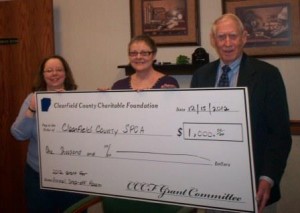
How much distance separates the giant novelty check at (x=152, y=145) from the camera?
145 centimetres

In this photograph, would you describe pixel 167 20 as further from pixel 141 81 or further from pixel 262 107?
pixel 262 107

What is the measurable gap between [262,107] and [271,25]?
4.12ft

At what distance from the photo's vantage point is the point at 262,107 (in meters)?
1.51

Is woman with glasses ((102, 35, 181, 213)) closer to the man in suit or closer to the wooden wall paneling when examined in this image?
the man in suit

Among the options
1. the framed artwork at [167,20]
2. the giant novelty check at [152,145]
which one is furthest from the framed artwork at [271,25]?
the giant novelty check at [152,145]

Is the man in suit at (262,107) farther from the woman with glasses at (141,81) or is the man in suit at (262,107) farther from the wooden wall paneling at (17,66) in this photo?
the wooden wall paneling at (17,66)

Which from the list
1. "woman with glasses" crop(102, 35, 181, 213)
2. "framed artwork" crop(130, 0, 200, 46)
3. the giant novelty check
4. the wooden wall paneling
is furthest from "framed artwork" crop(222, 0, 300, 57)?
the wooden wall paneling

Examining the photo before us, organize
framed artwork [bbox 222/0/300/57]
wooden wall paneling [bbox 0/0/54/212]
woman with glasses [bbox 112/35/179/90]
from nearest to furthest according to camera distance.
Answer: woman with glasses [bbox 112/35/179/90] < framed artwork [bbox 222/0/300/57] < wooden wall paneling [bbox 0/0/54/212]

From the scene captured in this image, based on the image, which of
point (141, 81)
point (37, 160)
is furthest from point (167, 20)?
point (37, 160)

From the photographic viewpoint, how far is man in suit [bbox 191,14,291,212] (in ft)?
4.89

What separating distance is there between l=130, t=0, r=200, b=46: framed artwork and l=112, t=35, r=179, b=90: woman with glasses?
0.83m

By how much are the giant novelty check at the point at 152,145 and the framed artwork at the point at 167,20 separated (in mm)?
1261

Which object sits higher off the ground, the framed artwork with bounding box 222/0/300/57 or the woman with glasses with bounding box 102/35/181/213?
the framed artwork with bounding box 222/0/300/57

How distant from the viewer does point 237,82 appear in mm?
1580
